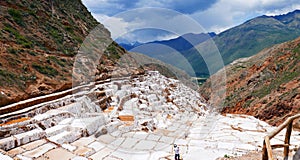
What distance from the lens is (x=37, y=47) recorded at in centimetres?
1492

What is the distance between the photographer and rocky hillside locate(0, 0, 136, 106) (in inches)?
407

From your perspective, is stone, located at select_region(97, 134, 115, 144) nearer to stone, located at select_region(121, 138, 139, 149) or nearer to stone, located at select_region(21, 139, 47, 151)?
stone, located at select_region(121, 138, 139, 149)

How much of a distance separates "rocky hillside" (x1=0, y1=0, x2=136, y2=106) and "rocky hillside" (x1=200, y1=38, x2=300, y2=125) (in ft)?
37.7

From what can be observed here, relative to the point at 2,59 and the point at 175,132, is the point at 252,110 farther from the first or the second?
the point at 2,59

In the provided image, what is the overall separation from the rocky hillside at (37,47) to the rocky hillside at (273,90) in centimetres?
1150

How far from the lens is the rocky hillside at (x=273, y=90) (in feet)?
48.6

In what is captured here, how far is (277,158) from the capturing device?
4012mm

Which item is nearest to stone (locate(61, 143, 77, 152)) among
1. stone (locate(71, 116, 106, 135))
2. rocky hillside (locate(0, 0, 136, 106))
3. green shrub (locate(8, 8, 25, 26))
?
stone (locate(71, 116, 106, 135))

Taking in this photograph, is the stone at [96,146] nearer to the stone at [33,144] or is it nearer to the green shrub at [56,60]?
the stone at [33,144]

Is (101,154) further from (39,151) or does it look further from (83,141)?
(39,151)

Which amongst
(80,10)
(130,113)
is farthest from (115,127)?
(80,10)

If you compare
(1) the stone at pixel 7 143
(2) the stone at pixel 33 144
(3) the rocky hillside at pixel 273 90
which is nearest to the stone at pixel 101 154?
(2) the stone at pixel 33 144

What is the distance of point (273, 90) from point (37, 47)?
16.4 meters

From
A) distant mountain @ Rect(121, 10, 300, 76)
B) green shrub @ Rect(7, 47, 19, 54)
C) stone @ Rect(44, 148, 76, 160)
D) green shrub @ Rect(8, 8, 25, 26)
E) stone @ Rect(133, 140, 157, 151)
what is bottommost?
stone @ Rect(133, 140, 157, 151)
